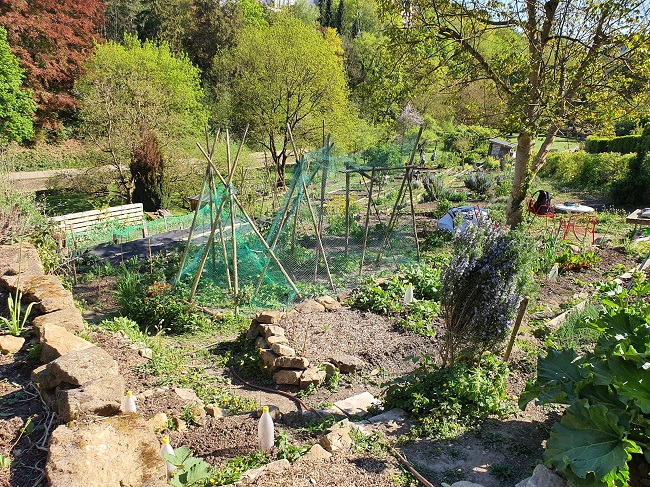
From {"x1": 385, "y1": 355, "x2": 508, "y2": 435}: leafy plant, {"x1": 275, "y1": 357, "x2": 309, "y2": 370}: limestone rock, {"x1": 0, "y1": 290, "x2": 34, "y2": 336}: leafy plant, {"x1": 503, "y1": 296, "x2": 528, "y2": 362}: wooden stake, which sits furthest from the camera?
{"x1": 275, "y1": 357, "x2": 309, "y2": 370}: limestone rock

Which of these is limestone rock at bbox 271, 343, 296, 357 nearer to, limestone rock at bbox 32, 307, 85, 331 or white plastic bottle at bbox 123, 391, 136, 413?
white plastic bottle at bbox 123, 391, 136, 413

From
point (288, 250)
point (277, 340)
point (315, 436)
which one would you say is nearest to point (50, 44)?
point (288, 250)

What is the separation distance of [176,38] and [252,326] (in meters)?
31.1

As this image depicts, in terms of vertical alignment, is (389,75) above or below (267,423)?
above

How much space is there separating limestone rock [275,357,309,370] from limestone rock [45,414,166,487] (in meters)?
2.22

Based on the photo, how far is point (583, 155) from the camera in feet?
63.6

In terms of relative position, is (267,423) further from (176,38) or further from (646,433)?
(176,38)

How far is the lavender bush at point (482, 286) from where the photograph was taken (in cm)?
459

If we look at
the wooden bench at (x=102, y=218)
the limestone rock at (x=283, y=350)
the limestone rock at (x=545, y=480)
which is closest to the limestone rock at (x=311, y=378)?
the limestone rock at (x=283, y=350)

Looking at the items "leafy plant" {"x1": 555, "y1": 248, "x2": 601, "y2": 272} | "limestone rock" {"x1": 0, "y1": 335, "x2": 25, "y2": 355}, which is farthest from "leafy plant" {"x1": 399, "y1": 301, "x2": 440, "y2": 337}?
"limestone rock" {"x1": 0, "y1": 335, "x2": 25, "y2": 355}

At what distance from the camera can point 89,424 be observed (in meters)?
3.13

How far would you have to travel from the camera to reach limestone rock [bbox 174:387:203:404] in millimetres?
4562

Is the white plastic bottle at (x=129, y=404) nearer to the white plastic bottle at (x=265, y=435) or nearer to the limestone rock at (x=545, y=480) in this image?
the white plastic bottle at (x=265, y=435)

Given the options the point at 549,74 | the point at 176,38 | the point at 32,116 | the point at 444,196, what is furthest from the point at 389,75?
the point at 176,38
